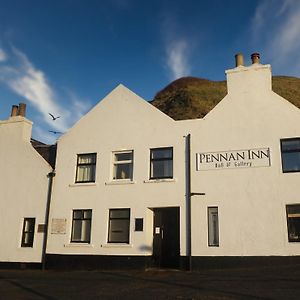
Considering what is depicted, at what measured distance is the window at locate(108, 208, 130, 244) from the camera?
59.1ft

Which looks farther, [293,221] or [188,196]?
[188,196]

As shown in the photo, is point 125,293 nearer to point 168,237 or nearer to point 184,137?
point 168,237

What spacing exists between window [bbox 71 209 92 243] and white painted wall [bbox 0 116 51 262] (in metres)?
1.70

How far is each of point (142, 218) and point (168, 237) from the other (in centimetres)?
165

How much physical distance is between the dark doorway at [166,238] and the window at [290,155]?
5.24 metres

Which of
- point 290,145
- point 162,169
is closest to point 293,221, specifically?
point 290,145

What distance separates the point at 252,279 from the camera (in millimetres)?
12836

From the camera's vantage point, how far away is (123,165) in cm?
1900

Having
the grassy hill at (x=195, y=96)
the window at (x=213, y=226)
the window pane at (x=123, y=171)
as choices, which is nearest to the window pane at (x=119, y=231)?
the window pane at (x=123, y=171)

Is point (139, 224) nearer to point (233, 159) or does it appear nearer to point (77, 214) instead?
point (77, 214)

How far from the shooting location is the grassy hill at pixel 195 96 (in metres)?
45.9

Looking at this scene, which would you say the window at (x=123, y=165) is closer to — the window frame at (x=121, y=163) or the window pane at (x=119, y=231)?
the window frame at (x=121, y=163)

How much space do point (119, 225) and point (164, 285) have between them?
6.12 meters

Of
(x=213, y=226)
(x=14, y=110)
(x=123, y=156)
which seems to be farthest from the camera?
(x=14, y=110)
